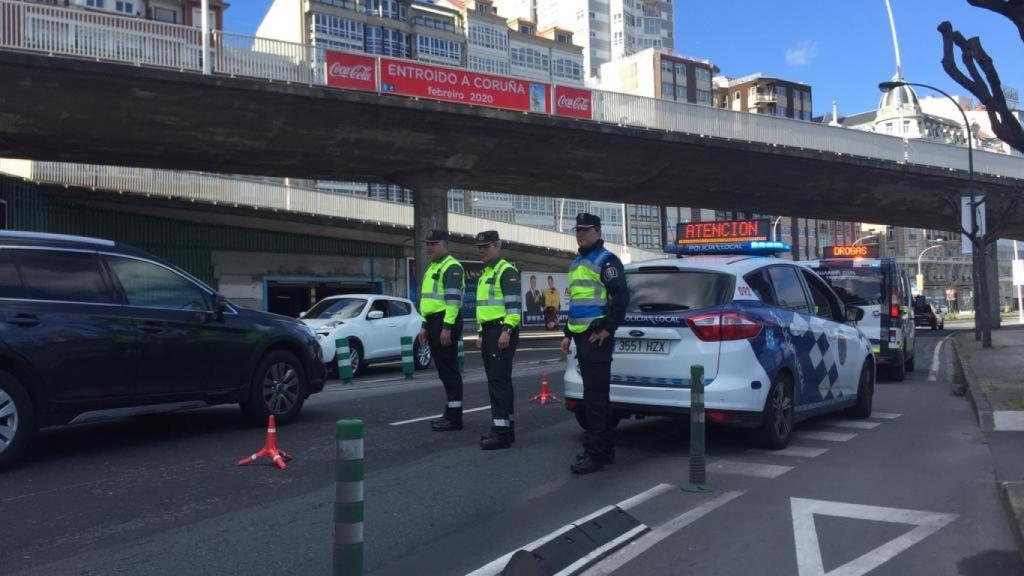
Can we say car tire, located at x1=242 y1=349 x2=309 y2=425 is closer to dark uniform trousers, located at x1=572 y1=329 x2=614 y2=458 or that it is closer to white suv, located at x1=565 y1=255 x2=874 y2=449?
white suv, located at x1=565 y1=255 x2=874 y2=449

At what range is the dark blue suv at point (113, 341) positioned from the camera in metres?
6.22

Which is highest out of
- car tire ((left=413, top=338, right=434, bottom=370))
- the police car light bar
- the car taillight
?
the police car light bar

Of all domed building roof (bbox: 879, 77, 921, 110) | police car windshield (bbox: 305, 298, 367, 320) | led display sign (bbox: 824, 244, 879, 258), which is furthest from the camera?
domed building roof (bbox: 879, 77, 921, 110)

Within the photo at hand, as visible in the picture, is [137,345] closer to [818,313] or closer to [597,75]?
[818,313]

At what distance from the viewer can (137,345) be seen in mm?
6898

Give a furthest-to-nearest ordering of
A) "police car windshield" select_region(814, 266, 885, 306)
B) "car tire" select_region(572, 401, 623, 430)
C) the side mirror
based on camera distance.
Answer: "police car windshield" select_region(814, 266, 885, 306)
the side mirror
"car tire" select_region(572, 401, 623, 430)

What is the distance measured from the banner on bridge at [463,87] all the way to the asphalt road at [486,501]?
51.4 ft

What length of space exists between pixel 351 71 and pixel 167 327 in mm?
15981

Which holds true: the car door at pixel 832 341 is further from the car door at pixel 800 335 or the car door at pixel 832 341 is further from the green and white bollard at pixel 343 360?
the green and white bollard at pixel 343 360

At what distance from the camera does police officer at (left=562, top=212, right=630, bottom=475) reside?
620 centimetres

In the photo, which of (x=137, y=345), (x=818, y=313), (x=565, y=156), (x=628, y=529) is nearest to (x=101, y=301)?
(x=137, y=345)

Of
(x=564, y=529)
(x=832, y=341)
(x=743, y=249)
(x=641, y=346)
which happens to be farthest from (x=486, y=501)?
(x=743, y=249)

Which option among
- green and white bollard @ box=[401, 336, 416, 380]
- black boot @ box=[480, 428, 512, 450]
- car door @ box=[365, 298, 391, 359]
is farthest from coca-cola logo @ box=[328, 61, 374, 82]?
black boot @ box=[480, 428, 512, 450]

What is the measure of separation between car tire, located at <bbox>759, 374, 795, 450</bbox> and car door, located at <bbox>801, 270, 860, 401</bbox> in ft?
2.60
